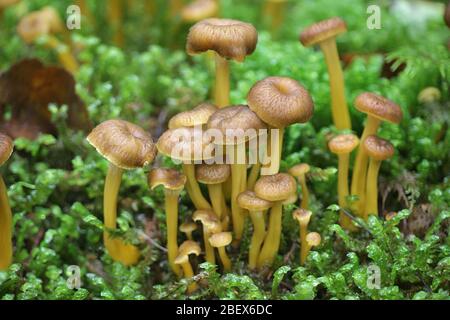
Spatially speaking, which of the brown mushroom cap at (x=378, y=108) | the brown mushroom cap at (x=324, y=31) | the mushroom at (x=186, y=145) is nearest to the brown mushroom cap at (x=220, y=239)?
the mushroom at (x=186, y=145)

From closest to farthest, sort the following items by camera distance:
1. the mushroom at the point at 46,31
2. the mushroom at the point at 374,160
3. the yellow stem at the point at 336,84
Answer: the mushroom at the point at 374,160
the yellow stem at the point at 336,84
the mushroom at the point at 46,31

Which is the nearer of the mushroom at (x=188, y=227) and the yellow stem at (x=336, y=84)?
the mushroom at (x=188, y=227)

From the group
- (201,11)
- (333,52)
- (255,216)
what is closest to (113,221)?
(255,216)

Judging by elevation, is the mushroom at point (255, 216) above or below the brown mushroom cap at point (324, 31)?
below

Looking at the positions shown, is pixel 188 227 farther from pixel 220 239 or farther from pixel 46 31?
pixel 46 31

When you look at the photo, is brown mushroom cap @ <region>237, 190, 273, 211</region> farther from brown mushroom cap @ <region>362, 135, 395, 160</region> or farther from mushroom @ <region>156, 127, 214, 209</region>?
brown mushroom cap @ <region>362, 135, 395, 160</region>

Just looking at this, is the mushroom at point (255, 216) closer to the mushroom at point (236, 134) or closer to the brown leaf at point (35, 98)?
the mushroom at point (236, 134)
